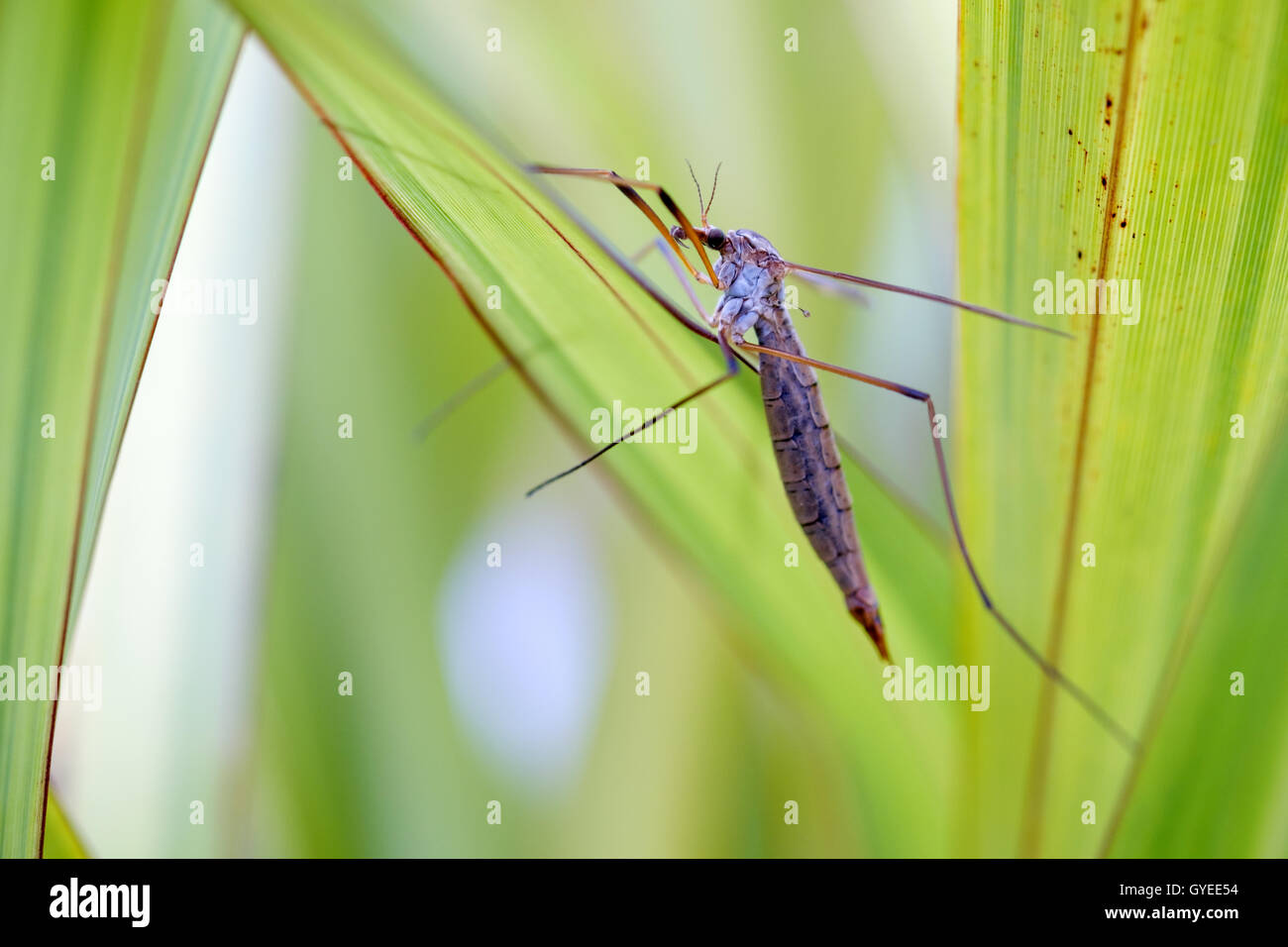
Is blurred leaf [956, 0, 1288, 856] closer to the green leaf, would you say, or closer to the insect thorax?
the insect thorax

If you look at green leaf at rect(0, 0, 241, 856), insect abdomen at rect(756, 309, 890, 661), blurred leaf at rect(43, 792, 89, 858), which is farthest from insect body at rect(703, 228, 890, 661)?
blurred leaf at rect(43, 792, 89, 858)

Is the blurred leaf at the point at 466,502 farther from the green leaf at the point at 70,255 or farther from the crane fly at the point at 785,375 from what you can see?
the green leaf at the point at 70,255

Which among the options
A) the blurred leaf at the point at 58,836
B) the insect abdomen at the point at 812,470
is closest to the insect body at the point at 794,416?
the insect abdomen at the point at 812,470

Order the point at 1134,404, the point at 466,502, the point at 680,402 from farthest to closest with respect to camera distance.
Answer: the point at 466,502, the point at 680,402, the point at 1134,404

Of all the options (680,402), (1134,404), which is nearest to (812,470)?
(680,402)

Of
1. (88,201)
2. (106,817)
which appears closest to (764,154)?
(88,201)

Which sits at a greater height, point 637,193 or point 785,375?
point 637,193

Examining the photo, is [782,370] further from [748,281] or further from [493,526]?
[493,526]
